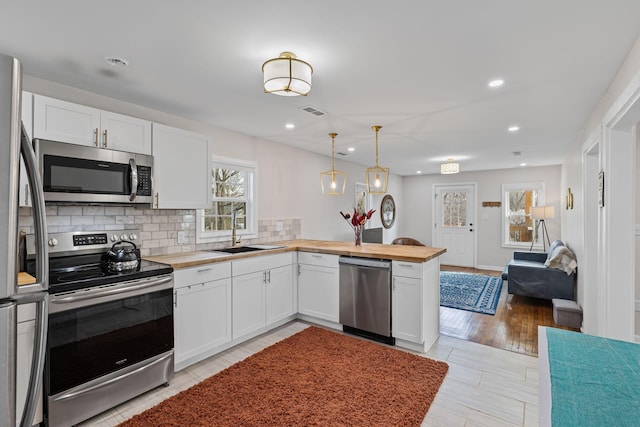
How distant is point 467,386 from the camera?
2520 millimetres

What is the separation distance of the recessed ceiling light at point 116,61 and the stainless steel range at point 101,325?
132 centimetres

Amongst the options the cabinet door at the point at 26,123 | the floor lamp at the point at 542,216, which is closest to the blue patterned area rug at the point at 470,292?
the floor lamp at the point at 542,216

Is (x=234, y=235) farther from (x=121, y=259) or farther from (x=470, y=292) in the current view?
(x=470, y=292)

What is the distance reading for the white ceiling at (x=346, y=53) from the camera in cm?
164

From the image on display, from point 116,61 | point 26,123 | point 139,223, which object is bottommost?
point 139,223

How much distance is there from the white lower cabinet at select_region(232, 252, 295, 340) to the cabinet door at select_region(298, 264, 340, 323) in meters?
0.14

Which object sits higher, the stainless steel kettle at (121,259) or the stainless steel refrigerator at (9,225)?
the stainless steel refrigerator at (9,225)

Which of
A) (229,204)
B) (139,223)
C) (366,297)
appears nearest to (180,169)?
(139,223)

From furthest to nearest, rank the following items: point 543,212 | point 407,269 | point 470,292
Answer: point 543,212 < point 470,292 < point 407,269

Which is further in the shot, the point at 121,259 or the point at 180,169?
the point at 180,169

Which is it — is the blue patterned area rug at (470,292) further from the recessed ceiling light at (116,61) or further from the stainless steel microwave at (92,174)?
the recessed ceiling light at (116,61)

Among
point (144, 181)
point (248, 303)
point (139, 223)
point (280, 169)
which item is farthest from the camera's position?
point (280, 169)

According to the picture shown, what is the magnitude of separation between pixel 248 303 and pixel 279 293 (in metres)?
0.47

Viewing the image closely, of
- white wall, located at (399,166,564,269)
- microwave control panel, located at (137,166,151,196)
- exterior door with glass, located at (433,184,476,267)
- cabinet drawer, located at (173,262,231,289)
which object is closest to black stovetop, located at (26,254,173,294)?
cabinet drawer, located at (173,262,231,289)
